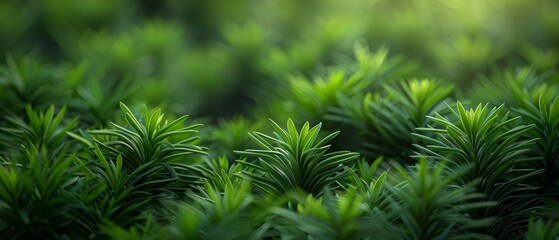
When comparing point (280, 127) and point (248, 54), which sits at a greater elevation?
point (248, 54)

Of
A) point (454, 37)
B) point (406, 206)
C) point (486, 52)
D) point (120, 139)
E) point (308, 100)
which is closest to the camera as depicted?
point (406, 206)

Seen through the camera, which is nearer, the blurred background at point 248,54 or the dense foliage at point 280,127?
the dense foliage at point 280,127

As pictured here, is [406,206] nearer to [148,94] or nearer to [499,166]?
[499,166]

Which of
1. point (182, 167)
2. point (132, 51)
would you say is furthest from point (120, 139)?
point (132, 51)

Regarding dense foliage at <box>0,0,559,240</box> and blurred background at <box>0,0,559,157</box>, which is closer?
dense foliage at <box>0,0,559,240</box>

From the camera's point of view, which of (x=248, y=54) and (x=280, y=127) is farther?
(x=248, y=54)
